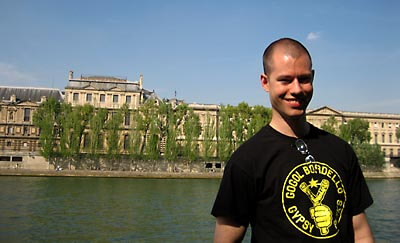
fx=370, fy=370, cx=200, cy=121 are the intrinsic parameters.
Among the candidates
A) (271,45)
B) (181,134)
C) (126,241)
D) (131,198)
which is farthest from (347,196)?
(181,134)

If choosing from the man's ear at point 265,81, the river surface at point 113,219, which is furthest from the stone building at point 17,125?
the man's ear at point 265,81

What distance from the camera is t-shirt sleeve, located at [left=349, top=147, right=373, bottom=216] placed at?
2045 millimetres

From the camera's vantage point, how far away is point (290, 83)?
1.95 meters

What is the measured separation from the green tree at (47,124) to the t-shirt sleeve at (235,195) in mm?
44628

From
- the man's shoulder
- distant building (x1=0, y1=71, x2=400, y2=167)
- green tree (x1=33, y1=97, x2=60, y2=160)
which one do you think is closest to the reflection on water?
the man's shoulder

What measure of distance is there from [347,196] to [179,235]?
9.31 metres

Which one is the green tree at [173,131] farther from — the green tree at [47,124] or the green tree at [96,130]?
the green tree at [47,124]

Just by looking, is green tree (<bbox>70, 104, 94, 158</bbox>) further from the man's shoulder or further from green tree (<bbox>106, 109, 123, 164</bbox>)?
the man's shoulder

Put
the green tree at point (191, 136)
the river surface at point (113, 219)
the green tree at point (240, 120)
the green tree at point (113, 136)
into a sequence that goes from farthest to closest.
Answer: the green tree at point (240, 120), the green tree at point (191, 136), the green tree at point (113, 136), the river surface at point (113, 219)

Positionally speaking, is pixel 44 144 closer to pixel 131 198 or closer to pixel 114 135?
pixel 114 135

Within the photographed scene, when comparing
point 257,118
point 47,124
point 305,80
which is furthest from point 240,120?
point 305,80

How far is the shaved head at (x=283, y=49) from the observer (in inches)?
76.4

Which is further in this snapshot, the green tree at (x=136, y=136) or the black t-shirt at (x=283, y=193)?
the green tree at (x=136, y=136)

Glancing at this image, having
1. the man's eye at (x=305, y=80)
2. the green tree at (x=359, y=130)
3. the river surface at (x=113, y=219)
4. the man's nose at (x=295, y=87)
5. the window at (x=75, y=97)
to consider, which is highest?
the window at (x=75, y=97)
